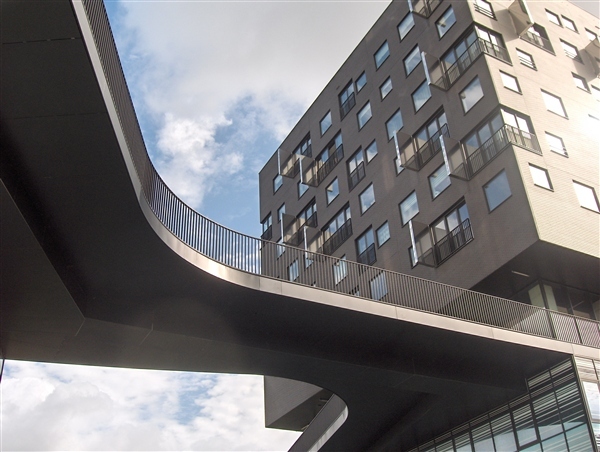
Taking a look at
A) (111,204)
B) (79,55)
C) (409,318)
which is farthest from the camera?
(409,318)

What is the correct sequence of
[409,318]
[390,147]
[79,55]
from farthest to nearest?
[390,147]
[409,318]
[79,55]

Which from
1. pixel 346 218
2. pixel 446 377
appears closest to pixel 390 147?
pixel 346 218

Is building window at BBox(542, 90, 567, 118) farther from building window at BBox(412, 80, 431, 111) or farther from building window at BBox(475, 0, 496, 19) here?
building window at BBox(412, 80, 431, 111)

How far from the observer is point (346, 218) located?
3506 cm

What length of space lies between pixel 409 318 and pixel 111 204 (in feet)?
30.5

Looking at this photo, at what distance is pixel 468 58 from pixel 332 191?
39.4ft

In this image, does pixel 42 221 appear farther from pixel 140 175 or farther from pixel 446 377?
pixel 446 377

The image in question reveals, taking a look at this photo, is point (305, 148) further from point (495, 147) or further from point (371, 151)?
point (495, 147)

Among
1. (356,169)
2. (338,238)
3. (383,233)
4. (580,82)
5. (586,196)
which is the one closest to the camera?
(586,196)

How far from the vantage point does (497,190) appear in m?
24.5

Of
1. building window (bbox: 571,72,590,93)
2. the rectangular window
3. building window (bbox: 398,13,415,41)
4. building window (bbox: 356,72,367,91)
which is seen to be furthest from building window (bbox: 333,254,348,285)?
building window (bbox: 571,72,590,93)

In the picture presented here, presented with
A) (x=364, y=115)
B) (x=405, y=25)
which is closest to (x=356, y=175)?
(x=364, y=115)

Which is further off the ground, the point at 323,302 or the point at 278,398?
the point at 278,398

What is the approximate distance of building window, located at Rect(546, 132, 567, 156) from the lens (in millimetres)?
26066
